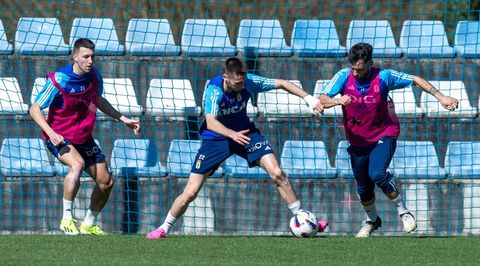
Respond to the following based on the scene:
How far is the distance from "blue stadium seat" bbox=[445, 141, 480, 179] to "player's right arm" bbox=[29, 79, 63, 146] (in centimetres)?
441

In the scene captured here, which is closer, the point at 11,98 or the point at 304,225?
the point at 304,225

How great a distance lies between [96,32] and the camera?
40.9 ft

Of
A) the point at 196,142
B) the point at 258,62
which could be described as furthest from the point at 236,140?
the point at 258,62

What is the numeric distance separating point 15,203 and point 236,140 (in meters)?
3.59

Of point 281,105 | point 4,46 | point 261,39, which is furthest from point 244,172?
point 4,46

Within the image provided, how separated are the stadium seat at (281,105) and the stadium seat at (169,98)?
0.79 m

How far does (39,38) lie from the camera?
1239 cm

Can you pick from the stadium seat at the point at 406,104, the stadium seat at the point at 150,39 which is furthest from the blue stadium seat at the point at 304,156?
the stadium seat at the point at 150,39

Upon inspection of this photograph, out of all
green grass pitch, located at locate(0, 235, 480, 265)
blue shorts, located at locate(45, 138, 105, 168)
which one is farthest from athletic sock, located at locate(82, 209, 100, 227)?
green grass pitch, located at locate(0, 235, 480, 265)

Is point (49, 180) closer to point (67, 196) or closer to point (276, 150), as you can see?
point (67, 196)

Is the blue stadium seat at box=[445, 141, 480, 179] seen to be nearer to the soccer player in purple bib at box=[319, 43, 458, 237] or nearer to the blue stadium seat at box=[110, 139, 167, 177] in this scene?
the soccer player in purple bib at box=[319, 43, 458, 237]

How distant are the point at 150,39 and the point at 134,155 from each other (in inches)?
62.9

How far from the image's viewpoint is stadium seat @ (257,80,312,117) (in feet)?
38.8

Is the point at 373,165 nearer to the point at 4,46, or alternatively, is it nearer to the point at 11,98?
the point at 11,98
